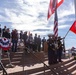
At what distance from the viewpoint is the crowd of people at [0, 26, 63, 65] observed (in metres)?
14.9

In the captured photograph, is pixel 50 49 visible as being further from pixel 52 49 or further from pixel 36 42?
pixel 36 42

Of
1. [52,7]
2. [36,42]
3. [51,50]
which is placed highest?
[52,7]

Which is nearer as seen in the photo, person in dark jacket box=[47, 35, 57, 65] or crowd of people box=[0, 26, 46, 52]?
person in dark jacket box=[47, 35, 57, 65]

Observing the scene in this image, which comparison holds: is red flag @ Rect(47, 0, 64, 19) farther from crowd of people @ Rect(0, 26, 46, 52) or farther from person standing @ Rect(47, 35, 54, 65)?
crowd of people @ Rect(0, 26, 46, 52)

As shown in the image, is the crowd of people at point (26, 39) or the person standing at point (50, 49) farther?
the crowd of people at point (26, 39)

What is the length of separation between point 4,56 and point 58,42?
3.87m

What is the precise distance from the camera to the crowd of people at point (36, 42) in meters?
14.9

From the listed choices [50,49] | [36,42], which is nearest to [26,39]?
[36,42]

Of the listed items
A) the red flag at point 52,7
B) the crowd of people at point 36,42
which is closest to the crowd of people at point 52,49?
the crowd of people at point 36,42

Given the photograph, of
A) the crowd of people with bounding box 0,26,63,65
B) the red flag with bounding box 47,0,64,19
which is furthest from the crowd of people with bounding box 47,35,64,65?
the red flag with bounding box 47,0,64,19

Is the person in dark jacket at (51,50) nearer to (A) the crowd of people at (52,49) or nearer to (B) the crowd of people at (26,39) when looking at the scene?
(A) the crowd of people at (52,49)

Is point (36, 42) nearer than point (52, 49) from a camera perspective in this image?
No

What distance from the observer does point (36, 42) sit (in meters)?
19.4

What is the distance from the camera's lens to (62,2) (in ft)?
50.5
